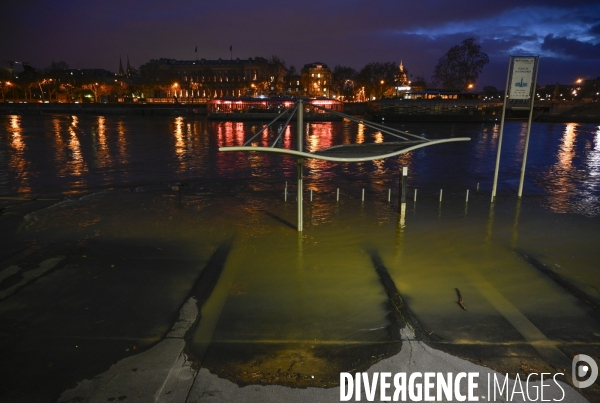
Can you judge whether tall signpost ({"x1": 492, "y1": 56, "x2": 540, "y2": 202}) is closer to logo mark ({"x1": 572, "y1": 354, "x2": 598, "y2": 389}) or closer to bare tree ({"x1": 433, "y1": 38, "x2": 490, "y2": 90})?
logo mark ({"x1": 572, "y1": 354, "x2": 598, "y2": 389})

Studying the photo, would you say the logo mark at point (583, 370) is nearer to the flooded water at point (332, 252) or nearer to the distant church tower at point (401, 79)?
the flooded water at point (332, 252)

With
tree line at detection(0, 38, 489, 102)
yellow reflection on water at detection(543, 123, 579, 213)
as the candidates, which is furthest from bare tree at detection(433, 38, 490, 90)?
yellow reflection on water at detection(543, 123, 579, 213)

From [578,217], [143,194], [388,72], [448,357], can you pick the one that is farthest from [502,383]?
[388,72]

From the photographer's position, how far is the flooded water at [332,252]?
5438 millimetres

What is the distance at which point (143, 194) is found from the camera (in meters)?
14.2

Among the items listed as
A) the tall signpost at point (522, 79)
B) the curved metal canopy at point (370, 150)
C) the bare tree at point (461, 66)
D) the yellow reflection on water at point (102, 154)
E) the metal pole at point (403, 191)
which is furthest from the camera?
the bare tree at point (461, 66)

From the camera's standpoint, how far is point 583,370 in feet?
15.7

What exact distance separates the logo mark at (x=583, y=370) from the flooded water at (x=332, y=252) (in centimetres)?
19

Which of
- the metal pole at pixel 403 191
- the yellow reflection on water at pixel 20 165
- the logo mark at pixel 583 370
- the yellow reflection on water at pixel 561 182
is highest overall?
the metal pole at pixel 403 191

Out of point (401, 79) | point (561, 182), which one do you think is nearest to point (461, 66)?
point (401, 79)

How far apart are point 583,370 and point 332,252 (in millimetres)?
4879

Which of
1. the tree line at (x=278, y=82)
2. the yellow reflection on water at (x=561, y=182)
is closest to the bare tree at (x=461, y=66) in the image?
the tree line at (x=278, y=82)

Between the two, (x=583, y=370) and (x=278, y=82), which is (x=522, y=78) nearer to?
(x=583, y=370)

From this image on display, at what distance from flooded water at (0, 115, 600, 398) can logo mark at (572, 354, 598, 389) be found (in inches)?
7.7
